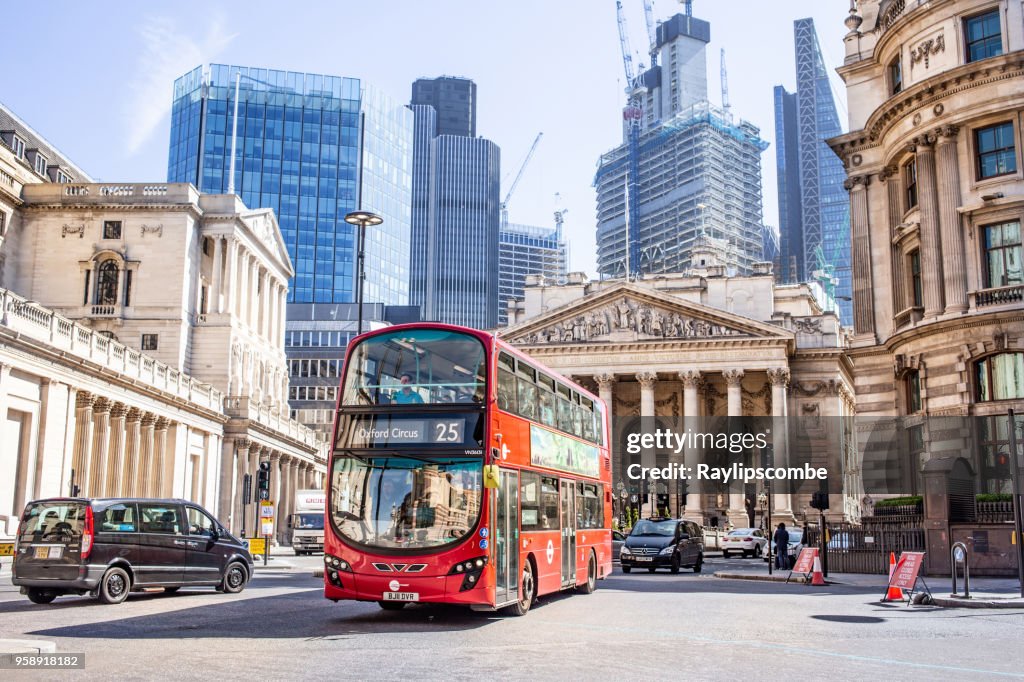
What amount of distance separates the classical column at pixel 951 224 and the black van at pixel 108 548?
79.5 feet

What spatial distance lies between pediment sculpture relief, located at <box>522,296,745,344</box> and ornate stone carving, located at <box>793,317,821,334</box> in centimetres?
727

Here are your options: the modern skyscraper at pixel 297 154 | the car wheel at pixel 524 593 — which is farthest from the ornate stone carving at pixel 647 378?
the car wheel at pixel 524 593

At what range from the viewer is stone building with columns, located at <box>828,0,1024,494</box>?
31.8m

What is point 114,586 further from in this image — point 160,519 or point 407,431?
point 407,431

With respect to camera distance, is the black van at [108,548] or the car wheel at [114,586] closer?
the black van at [108,548]

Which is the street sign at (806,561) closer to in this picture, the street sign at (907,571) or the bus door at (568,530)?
the street sign at (907,571)

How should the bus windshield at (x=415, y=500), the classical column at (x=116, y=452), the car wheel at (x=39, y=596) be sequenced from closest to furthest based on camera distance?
the bus windshield at (x=415, y=500) < the car wheel at (x=39, y=596) < the classical column at (x=116, y=452)

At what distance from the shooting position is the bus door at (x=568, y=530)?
19844mm

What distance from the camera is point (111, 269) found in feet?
186

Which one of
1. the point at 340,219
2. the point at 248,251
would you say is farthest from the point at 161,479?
the point at 340,219

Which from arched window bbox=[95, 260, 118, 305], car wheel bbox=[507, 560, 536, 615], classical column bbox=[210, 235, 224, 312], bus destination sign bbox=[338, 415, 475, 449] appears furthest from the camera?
classical column bbox=[210, 235, 224, 312]

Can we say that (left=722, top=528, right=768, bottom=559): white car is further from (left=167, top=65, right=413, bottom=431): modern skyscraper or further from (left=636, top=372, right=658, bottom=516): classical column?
(left=167, top=65, right=413, bottom=431): modern skyscraper

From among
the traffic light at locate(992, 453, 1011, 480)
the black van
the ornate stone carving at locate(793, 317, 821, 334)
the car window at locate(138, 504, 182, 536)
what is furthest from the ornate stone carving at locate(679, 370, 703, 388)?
the car window at locate(138, 504, 182, 536)

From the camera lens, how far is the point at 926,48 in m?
35.1
